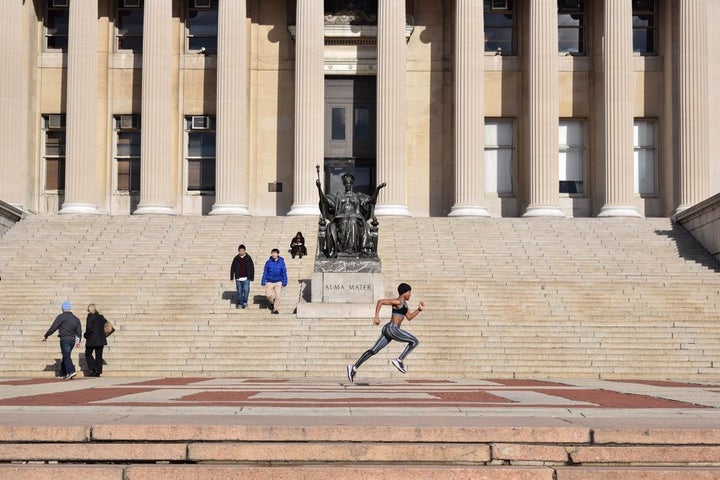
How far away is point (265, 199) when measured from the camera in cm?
4400

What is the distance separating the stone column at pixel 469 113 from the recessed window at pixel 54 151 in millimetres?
15574

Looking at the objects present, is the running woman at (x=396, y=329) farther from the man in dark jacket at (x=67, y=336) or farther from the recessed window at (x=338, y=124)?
the recessed window at (x=338, y=124)

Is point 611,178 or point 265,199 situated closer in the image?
point 611,178

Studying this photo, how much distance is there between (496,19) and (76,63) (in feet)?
54.1

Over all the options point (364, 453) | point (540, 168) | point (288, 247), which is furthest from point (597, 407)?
A: point (540, 168)

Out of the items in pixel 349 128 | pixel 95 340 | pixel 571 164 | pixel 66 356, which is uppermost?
pixel 349 128

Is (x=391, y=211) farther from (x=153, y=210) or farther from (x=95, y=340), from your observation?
(x=95, y=340)

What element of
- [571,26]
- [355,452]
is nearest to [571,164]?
[571,26]

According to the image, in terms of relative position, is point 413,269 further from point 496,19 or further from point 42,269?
point 496,19

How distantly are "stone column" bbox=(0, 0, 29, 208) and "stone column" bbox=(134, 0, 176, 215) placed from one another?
15.1 ft

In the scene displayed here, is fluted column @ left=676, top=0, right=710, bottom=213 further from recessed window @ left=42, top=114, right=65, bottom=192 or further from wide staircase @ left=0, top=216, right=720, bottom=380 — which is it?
recessed window @ left=42, top=114, right=65, bottom=192

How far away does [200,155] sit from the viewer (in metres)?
43.8

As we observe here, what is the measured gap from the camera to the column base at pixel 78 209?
4016 cm

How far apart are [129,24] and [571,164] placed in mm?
18472
